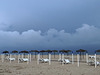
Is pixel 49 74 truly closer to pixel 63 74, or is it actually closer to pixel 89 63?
pixel 63 74

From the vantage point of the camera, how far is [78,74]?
8.65 metres

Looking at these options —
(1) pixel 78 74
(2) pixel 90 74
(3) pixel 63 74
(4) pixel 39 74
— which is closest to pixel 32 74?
(4) pixel 39 74

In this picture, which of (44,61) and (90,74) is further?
(44,61)

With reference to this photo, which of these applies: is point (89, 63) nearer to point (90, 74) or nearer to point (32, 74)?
point (90, 74)

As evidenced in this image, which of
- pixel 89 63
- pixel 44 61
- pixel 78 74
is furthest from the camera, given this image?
pixel 44 61

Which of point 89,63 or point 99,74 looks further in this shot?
point 89,63

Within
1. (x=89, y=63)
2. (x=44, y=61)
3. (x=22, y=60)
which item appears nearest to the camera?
(x=89, y=63)

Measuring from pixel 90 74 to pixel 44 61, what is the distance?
9.86 m

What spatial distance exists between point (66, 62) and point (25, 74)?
7964 mm

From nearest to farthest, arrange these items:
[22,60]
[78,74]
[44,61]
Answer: [78,74]
[44,61]
[22,60]

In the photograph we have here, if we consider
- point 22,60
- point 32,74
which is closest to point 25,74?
point 32,74

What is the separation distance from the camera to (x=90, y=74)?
28.5 feet

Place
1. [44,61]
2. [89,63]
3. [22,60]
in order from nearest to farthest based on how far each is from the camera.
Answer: [89,63] → [44,61] → [22,60]

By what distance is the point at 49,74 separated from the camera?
8719 millimetres
